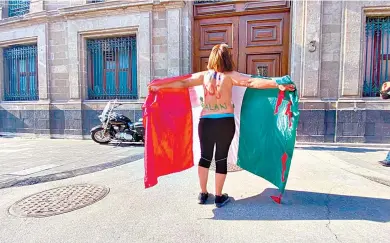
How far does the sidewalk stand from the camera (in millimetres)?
3912

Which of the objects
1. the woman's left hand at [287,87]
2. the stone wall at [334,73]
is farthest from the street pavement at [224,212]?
the stone wall at [334,73]

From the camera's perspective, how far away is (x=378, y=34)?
20.9ft

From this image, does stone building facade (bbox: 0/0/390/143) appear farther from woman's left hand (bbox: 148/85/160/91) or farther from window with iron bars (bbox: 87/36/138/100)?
woman's left hand (bbox: 148/85/160/91)

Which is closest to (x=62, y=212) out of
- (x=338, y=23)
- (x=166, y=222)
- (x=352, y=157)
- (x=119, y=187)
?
(x=119, y=187)

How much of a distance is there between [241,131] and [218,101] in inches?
30.2

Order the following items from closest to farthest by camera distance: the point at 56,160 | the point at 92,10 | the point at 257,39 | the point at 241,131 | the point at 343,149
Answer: the point at 241,131 < the point at 56,160 < the point at 343,149 < the point at 257,39 < the point at 92,10

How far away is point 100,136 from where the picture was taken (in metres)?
7.08

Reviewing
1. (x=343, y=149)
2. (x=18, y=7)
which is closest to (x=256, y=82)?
(x=343, y=149)

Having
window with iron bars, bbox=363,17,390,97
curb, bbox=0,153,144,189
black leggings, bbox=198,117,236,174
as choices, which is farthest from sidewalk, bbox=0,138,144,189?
window with iron bars, bbox=363,17,390,97

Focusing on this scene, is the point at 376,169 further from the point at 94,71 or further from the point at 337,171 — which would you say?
the point at 94,71

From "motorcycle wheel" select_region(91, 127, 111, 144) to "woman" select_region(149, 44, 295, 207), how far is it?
4714 millimetres

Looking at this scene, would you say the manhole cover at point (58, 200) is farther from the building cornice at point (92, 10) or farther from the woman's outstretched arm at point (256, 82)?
the building cornice at point (92, 10)

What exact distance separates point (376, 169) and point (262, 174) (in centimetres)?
255

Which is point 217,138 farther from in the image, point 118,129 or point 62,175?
point 118,129
